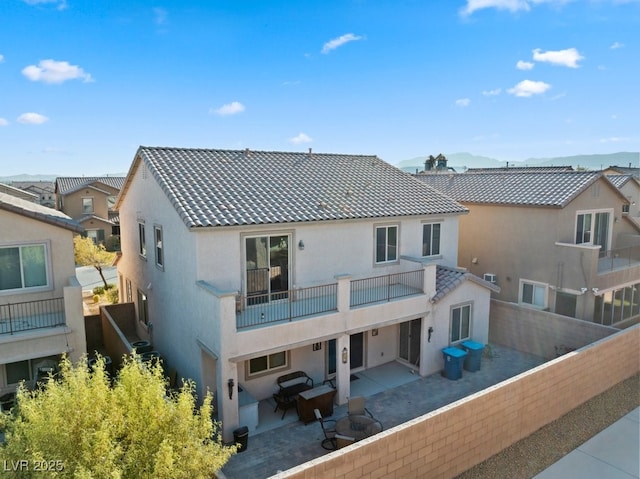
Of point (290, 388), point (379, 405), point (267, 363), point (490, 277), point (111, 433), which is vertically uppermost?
point (111, 433)

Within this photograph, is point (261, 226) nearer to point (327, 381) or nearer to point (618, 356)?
point (327, 381)

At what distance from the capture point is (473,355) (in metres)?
16.3

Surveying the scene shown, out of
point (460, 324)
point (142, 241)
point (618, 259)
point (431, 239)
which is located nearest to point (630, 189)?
point (618, 259)

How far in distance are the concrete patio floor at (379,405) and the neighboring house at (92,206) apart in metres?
41.8

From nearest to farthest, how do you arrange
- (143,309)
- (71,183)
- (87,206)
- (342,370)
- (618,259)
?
(342,370) → (143,309) → (618,259) → (87,206) → (71,183)

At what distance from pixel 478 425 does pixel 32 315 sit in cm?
1334

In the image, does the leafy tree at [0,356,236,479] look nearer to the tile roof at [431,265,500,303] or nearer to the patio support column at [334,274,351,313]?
the patio support column at [334,274,351,313]

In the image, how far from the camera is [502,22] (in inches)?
736

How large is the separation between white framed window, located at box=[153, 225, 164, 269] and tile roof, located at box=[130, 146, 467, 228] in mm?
2205

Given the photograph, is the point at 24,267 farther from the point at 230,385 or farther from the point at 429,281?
the point at 429,281

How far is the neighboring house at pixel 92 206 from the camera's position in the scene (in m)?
47.9

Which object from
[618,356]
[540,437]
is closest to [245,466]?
[540,437]

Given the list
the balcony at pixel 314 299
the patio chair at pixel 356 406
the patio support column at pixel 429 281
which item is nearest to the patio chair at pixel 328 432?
the patio chair at pixel 356 406

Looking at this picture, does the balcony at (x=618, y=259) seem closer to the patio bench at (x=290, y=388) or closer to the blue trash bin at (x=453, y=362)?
the blue trash bin at (x=453, y=362)
